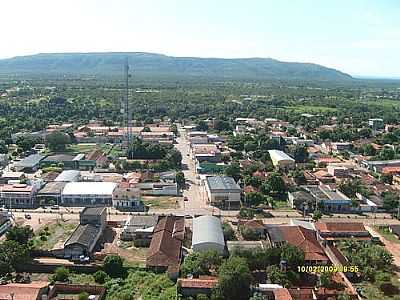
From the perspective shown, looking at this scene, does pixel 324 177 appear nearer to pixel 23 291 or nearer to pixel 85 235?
pixel 85 235

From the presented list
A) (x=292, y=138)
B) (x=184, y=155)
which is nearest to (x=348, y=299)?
(x=184, y=155)

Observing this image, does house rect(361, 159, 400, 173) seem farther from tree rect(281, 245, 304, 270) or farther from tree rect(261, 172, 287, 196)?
tree rect(281, 245, 304, 270)

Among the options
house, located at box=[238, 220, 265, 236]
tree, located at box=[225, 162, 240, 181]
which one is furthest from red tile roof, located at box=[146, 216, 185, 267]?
tree, located at box=[225, 162, 240, 181]

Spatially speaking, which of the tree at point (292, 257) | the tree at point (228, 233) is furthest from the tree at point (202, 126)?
the tree at point (292, 257)

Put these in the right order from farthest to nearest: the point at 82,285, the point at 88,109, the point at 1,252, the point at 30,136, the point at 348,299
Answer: the point at 88,109 → the point at 30,136 → the point at 1,252 → the point at 82,285 → the point at 348,299

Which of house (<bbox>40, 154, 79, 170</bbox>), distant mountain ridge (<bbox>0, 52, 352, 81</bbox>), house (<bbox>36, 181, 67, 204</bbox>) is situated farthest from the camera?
distant mountain ridge (<bbox>0, 52, 352, 81</bbox>)

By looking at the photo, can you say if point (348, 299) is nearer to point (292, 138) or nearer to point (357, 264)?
point (357, 264)

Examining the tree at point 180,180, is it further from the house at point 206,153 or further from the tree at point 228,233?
the tree at point 228,233
